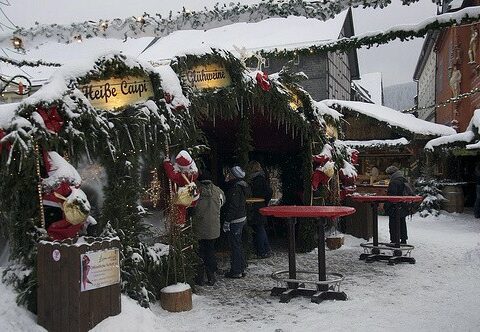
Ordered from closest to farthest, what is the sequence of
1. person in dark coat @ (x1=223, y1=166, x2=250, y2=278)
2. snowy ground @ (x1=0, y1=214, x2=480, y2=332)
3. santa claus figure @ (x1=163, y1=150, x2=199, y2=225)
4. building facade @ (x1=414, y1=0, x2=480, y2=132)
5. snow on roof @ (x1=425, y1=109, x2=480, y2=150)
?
1. snowy ground @ (x1=0, y1=214, x2=480, y2=332)
2. santa claus figure @ (x1=163, y1=150, x2=199, y2=225)
3. person in dark coat @ (x1=223, y1=166, x2=250, y2=278)
4. snow on roof @ (x1=425, y1=109, x2=480, y2=150)
5. building facade @ (x1=414, y1=0, x2=480, y2=132)

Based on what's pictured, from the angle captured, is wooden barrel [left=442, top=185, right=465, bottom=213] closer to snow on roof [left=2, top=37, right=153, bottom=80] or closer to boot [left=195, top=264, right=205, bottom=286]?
snow on roof [left=2, top=37, right=153, bottom=80]

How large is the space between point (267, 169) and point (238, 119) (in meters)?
3.04

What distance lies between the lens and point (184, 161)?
20.4 feet

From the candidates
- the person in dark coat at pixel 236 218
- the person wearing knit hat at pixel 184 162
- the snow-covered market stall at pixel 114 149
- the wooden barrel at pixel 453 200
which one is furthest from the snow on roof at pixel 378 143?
the person wearing knit hat at pixel 184 162

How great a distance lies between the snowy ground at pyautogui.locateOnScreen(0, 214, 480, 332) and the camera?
5.21m

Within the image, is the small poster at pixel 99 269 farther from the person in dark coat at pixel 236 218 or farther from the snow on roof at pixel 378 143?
the snow on roof at pixel 378 143

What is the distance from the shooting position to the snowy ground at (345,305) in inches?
205

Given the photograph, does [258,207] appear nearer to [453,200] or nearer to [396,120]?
[453,200]

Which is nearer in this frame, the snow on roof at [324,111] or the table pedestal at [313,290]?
the table pedestal at [313,290]

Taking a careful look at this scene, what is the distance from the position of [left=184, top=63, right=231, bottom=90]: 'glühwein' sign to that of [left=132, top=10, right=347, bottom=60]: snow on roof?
15734 millimetres

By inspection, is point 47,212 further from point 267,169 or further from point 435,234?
point 435,234

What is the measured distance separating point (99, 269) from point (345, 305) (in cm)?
312

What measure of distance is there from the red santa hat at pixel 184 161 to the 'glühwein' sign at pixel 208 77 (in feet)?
3.90

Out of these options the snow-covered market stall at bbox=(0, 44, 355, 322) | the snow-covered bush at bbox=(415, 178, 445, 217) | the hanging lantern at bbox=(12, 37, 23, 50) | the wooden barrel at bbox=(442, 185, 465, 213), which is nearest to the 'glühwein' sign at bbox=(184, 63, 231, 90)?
the snow-covered market stall at bbox=(0, 44, 355, 322)
